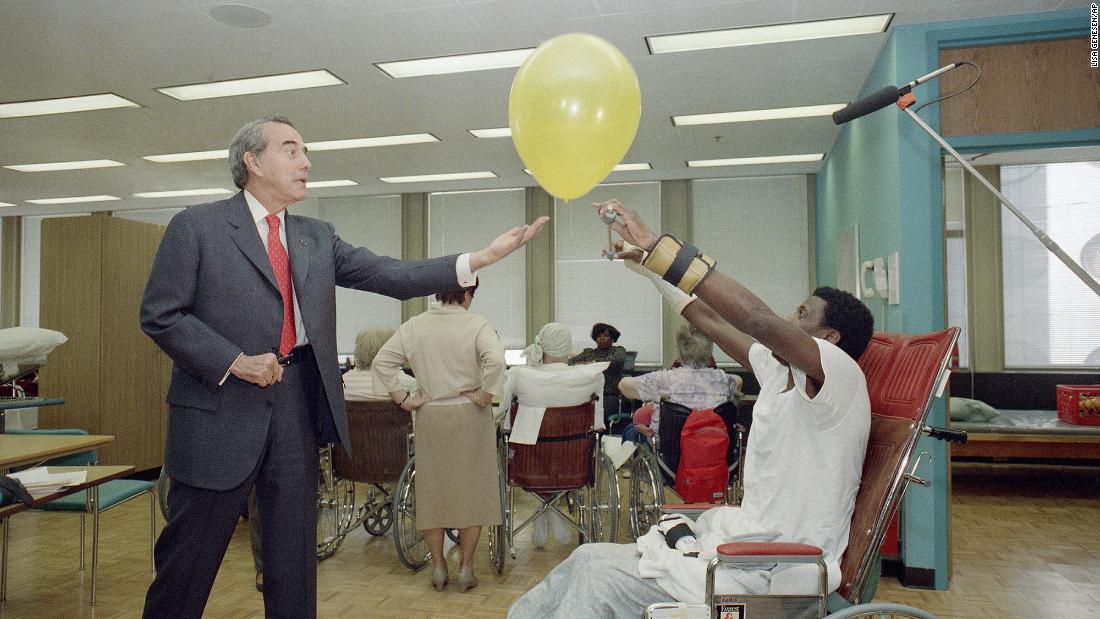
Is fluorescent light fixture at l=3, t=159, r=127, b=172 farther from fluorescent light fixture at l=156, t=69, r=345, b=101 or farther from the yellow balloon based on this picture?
the yellow balloon

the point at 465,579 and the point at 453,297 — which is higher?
the point at 453,297

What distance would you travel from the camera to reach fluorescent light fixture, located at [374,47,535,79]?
15.4 feet

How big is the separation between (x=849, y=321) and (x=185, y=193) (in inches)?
366

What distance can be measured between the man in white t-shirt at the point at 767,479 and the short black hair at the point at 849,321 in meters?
0.23

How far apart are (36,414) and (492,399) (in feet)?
14.8

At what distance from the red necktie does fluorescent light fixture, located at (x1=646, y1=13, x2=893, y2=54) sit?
3283 mm

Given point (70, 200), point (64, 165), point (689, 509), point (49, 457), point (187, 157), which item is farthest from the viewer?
point (70, 200)

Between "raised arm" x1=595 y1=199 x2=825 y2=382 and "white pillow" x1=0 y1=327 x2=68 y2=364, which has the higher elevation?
"raised arm" x1=595 y1=199 x2=825 y2=382

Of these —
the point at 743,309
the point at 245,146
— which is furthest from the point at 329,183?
Answer: the point at 743,309

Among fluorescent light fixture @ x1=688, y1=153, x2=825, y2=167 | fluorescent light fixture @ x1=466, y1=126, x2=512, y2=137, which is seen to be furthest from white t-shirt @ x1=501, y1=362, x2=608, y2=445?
fluorescent light fixture @ x1=688, y1=153, x2=825, y2=167

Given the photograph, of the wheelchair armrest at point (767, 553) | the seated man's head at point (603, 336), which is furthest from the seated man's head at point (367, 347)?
the wheelchair armrest at point (767, 553)

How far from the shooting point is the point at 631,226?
1.61m

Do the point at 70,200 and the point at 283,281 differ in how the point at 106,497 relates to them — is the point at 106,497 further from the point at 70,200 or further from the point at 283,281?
the point at 70,200

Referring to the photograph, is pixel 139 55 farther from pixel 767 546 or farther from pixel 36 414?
pixel 767 546
